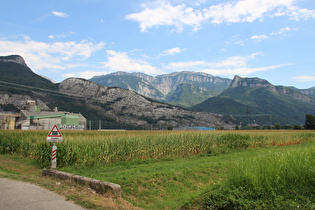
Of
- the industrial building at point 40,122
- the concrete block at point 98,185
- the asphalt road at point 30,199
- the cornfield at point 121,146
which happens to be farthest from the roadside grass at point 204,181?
the industrial building at point 40,122

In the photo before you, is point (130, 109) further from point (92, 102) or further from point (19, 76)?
point (19, 76)

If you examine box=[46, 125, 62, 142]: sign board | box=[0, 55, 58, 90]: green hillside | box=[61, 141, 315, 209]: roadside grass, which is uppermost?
box=[0, 55, 58, 90]: green hillside

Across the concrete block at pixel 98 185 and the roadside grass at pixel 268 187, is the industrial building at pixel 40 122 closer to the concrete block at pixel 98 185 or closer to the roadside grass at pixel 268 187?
the concrete block at pixel 98 185

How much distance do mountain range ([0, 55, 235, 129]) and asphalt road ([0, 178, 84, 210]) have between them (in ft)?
387

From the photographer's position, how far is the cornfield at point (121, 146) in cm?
1466

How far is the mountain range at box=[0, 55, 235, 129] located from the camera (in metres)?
128

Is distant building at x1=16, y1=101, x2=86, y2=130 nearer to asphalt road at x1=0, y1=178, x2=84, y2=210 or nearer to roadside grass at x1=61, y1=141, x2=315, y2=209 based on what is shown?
roadside grass at x1=61, y1=141, x2=315, y2=209

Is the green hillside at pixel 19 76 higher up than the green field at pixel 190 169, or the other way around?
the green hillside at pixel 19 76

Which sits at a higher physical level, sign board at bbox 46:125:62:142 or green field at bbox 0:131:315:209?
sign board at bbox 46:125:62:142

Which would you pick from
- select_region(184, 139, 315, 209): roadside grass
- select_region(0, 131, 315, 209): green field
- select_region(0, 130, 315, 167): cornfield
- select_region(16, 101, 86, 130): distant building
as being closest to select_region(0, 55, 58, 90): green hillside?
select_region(16, 101, 86, 130): distant building

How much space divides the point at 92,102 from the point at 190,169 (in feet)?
495

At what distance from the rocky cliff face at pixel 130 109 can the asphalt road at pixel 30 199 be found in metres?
136

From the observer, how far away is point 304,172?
5.78 meters

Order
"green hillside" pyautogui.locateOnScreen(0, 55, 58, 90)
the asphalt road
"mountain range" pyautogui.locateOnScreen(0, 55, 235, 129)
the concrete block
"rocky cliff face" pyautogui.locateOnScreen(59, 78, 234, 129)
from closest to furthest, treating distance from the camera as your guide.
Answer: the asphalt road < the concrete block < "mountain range" pyautogui.locateOnScreen(0, 55, 235, 129) < "green hillside" pyautogui.locateOnScreen(0, 55, 58, 90) < "rocky cliff face" pyautogui.locateOnScreen(59, 78, 234, 129)
